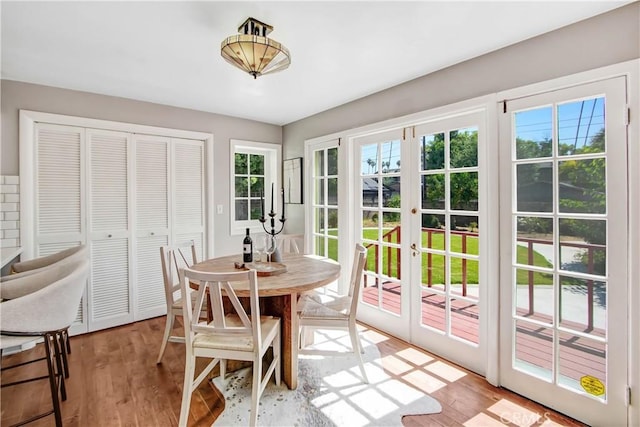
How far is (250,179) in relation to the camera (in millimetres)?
4281

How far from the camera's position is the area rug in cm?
181

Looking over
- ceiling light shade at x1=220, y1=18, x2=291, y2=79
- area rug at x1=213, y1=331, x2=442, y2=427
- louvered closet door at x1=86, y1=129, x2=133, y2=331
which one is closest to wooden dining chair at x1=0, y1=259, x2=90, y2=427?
area rug at x1=213, y1=331, x2=442, y2=427

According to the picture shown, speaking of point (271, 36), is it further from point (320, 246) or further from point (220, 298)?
point (320, 246)

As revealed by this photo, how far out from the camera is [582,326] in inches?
72.2

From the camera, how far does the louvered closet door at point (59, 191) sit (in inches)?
111

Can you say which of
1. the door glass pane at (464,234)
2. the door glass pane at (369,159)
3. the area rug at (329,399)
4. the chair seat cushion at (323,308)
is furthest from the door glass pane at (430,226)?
the area rug at (329,399)

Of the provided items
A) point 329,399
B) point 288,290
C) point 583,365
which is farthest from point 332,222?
point 583,365

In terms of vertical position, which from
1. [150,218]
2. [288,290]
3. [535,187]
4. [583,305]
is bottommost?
[583,305]

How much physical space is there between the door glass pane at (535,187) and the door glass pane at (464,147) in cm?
36

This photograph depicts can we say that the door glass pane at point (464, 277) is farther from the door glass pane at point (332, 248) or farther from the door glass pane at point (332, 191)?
the door glass pane at point (332, 191)

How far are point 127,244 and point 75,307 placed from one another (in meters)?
1.51

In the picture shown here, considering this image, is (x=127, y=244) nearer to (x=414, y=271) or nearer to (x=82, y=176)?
(x=82, y=176)

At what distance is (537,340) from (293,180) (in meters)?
3.17

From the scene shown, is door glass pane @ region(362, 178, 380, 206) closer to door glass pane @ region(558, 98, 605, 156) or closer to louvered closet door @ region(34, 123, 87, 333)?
door glass pane @ region(558, 98, 605, 156)
